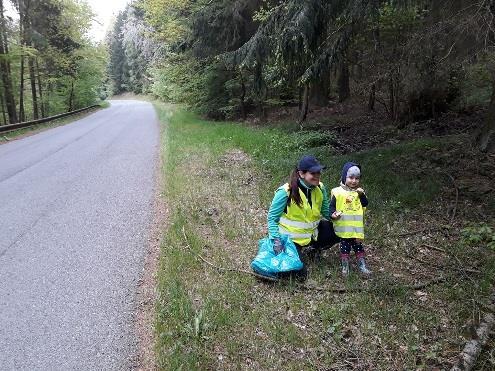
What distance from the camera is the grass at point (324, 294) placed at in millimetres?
3826

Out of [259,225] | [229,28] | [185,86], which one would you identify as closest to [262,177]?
[259,225]

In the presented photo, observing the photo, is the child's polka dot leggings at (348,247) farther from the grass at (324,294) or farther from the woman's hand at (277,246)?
the woman's hand at (277,246)

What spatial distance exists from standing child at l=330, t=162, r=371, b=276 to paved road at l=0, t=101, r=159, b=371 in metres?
2.62

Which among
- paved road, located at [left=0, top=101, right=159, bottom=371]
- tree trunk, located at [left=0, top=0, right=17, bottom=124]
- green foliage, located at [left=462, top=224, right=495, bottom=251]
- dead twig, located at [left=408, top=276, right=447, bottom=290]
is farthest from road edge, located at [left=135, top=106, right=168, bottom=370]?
tree trunk, located at [left=0, top=0, right=17, bottom=124]

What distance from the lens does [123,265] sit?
222 inches

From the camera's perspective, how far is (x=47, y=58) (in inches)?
1222

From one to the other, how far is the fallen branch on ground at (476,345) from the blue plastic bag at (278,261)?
1915mm

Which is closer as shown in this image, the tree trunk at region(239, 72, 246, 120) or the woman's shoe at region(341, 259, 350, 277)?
the woman's shoe at region(341, 259, 350, 277)

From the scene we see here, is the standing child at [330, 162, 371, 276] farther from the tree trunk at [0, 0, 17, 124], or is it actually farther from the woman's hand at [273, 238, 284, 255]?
the tree trunk at [0, 0, 17, 124]

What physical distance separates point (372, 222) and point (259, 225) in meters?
1.80

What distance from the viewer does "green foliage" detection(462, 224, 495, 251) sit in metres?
5.72

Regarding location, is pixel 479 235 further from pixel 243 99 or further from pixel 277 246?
pixel 243 99

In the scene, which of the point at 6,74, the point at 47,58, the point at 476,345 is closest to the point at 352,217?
the point at 476,345

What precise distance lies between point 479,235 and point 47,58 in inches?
1285
